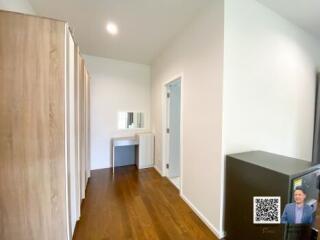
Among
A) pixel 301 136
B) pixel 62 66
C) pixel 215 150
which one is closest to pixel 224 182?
pixel 215 150

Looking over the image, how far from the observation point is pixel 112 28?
259 centimetres

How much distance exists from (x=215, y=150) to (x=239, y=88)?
785 mm

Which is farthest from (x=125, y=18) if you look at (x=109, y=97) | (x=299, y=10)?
(x=299, y=10)

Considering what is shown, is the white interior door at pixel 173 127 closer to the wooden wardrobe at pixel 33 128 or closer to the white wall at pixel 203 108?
the white wall at pixel 203 108

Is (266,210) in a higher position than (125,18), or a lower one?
lower

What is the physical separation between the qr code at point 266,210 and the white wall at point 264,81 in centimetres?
57

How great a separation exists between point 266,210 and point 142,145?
2.96 meters

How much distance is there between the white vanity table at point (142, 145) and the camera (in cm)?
387

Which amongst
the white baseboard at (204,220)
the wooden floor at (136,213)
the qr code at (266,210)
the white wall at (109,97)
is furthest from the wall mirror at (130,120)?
the qr code at (266,210)

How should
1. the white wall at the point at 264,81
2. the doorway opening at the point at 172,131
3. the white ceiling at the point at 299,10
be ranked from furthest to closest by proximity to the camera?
the doorway opening at the point at 172,131 → the white ceiling at the point at 299,10 → the white wall at the point at 264,81

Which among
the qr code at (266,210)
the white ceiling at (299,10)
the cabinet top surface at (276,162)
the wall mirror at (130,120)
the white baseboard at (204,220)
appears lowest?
the white baseboard at (204,220)

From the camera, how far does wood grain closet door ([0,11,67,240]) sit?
3.95 ft

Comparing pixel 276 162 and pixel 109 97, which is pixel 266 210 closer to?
pixel 276 162

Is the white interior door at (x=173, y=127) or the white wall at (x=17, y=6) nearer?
the white wall at (x=17, y=6)
